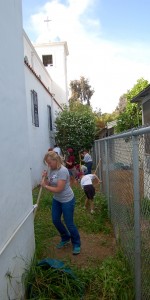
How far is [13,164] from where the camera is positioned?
3207 mm

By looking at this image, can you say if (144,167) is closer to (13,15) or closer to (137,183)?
(137,183)

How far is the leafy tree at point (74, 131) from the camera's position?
54.7 ft

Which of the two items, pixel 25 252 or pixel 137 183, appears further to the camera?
pixel 25 252

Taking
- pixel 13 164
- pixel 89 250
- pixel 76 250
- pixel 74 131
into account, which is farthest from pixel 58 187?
pixel 74 131

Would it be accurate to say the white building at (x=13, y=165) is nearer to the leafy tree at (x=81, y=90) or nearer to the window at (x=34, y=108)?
the window at (x=34, y=108)

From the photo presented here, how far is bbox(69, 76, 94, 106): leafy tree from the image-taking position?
48156 mm

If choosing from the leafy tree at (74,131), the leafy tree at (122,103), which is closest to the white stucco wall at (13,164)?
the leafy tree at (74,131)

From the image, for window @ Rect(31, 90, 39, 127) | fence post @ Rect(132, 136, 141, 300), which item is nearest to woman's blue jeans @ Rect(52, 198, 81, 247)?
fence post @ Rect(132, 136, 141, 300)

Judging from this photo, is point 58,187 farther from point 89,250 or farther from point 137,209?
point 137,209

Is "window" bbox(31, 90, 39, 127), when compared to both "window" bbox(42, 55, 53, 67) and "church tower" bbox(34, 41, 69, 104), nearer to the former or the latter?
"church tower" bbox(34, 41, 69, 104)

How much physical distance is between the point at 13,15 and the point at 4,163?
72.5 inches

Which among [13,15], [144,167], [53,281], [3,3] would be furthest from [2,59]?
[53,281]

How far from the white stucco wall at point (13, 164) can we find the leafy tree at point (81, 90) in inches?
1753

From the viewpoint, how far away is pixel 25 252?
A: 3576 millimetres
